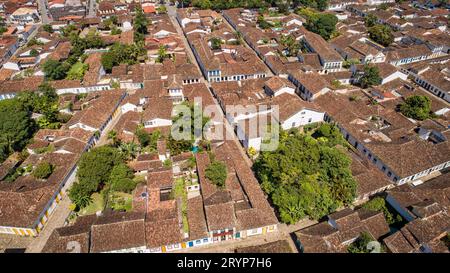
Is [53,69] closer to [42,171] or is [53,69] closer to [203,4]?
[42,171]

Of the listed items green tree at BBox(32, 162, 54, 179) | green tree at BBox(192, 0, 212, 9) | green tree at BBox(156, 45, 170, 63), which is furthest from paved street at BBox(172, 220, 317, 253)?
green tree at BBox(192, 0, 212, 9)

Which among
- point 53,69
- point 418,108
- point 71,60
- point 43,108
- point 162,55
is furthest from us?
point 71,60

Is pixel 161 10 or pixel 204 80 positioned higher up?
pixel 161 10

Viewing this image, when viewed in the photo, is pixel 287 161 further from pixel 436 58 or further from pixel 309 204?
pixel 436 58

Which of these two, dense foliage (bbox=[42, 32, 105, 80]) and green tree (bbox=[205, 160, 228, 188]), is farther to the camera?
dense foliage (bbox=[42, 32, 105, 80])

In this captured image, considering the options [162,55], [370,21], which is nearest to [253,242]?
[162,55]

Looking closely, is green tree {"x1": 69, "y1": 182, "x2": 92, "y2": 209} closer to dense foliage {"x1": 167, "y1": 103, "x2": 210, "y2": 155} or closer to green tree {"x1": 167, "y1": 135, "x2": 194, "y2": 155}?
green tree {"x1": 167, "y1": 135, "x2": 194, "y2": 155}
